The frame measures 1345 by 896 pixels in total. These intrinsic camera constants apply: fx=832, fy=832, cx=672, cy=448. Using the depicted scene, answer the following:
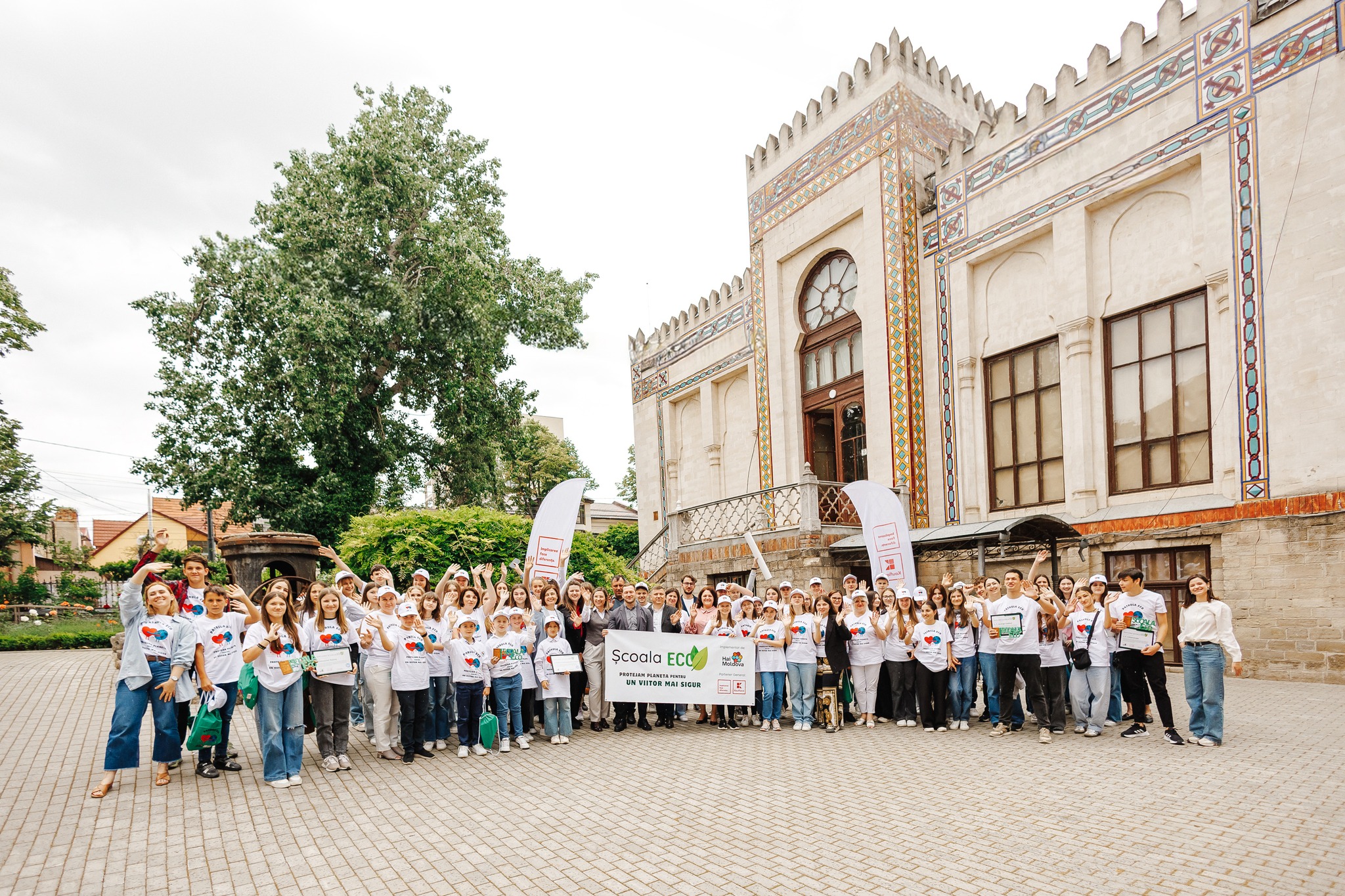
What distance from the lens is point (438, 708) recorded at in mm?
9125

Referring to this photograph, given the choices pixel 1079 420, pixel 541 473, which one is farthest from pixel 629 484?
pixel 1079 420

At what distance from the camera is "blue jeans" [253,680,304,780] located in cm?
735

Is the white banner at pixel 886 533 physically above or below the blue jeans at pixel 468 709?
above

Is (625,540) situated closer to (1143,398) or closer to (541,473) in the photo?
(541,473)

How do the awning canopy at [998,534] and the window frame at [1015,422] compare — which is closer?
the awning canopy at [998,534]

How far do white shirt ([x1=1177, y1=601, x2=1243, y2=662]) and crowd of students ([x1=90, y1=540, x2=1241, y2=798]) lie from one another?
0.02m

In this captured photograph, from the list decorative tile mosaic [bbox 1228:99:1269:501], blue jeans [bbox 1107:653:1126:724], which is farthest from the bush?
decorative tile mosaic [bbox 1228:99:1269:501]

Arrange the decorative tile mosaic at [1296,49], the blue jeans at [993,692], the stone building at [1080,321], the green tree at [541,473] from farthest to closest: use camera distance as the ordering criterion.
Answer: the green tree at [541,473]
the stone building at [1080,321]
the decorative tile mosaic at [1296,49]
the blue jeans at [993,692]

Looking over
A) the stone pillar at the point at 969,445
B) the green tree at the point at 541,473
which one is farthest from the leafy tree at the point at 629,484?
the stone pillar at the point at 969,445

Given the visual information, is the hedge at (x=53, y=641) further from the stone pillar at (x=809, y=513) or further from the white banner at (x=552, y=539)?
the stone pillar at (x=809, y=513)

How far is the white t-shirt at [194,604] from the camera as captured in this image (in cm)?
773

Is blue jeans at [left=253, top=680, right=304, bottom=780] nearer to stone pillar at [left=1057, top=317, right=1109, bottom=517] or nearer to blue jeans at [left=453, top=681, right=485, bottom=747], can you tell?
blue jeans at [left=453, top=681, right=485, bottom=747]

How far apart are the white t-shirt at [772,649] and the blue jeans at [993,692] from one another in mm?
2314

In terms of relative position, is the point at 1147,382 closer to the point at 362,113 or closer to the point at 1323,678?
the point at 1323,678
